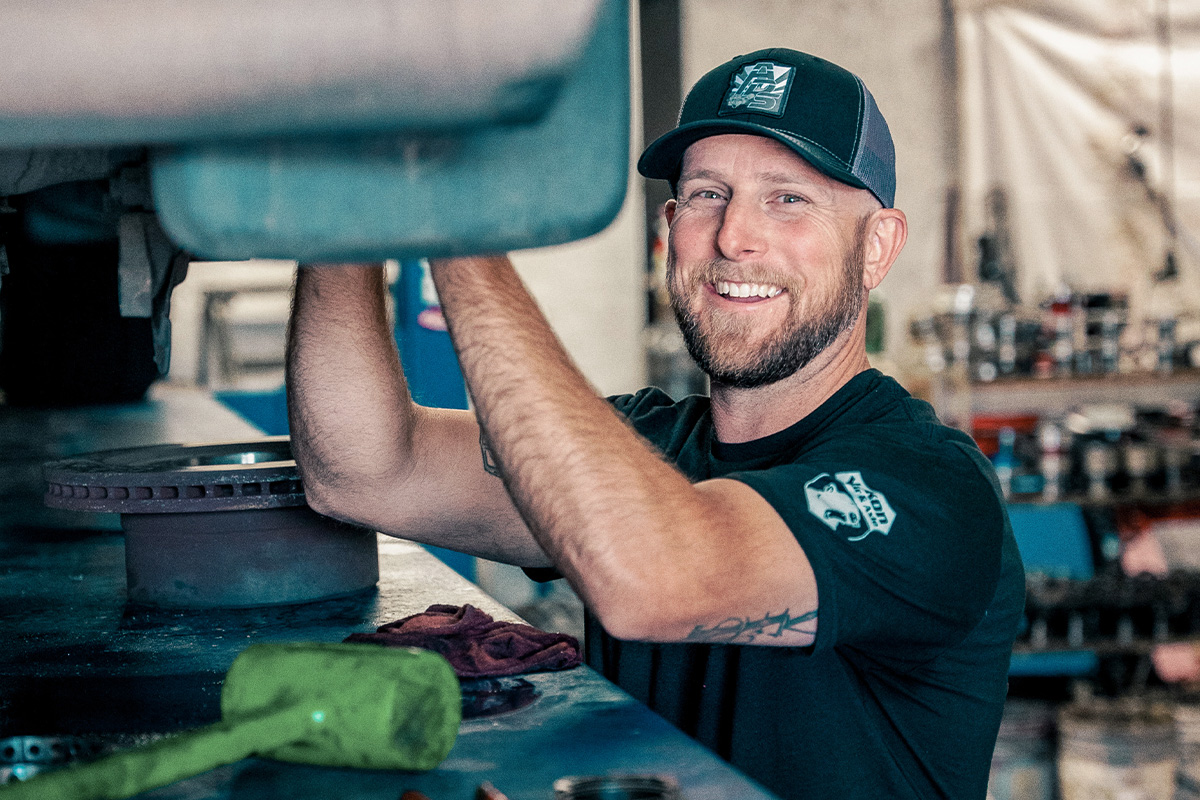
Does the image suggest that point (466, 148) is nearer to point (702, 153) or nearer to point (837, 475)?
point (837, 475)

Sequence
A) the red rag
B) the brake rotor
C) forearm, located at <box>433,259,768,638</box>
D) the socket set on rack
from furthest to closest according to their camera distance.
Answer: the socket set on rack → the brake rotor → the red rag → forearm, located at <box>433,259,768,638</box>

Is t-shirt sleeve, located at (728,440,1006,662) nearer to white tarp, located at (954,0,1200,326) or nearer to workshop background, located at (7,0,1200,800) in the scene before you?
workshop background, located at (7,0,1200,800)

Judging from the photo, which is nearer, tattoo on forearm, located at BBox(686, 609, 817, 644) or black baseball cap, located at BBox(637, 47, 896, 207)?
tattoo on forearm, located at BBox(686, 609, 817, 644)

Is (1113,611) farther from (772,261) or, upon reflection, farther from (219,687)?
(219,687)

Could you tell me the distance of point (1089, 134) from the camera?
14.8 feet

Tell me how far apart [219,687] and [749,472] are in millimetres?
458

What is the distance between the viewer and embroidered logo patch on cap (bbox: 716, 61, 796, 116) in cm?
117

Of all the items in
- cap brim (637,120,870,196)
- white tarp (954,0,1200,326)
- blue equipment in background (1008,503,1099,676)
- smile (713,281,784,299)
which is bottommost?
blue equipment in background (1008,503,1099,676)

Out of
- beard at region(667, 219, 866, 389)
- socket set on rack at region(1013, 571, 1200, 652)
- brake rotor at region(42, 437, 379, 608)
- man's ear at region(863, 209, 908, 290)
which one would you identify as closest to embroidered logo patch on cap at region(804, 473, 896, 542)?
beard at region(667, 219, 866, 389)

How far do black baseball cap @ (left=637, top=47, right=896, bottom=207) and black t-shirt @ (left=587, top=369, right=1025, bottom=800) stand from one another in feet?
0.79

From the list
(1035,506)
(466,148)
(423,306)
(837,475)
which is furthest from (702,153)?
(1035,506)

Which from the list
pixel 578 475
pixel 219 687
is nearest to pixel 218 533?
pixel 219 687

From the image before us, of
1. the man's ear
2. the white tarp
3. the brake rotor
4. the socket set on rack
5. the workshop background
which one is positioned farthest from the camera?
the white tarp

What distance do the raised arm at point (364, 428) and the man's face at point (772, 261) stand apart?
0.32 m
